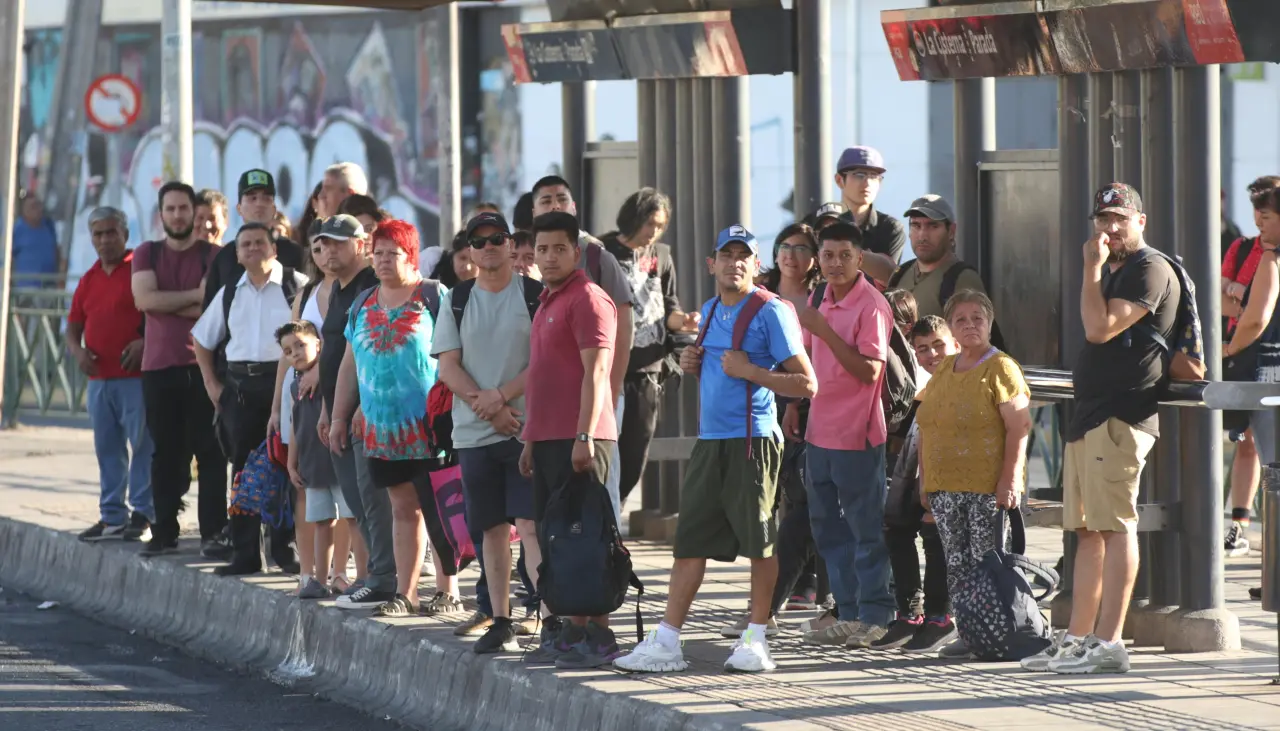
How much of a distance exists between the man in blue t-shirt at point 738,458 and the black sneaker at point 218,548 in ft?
12.3

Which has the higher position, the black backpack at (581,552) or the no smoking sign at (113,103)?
the no smoking sign at (113,103)

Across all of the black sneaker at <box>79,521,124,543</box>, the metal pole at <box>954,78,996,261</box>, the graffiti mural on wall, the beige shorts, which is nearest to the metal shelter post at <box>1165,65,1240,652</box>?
the beige shorts

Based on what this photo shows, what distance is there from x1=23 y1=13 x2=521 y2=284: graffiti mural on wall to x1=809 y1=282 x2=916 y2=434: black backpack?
13483 millimetres

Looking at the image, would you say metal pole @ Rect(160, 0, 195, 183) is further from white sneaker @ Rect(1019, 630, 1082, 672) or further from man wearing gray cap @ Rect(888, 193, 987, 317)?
white sneaker @ Rect(1019, 630, 1082, 672)

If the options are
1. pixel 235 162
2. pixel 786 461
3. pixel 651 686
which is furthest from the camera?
pixel 235 162

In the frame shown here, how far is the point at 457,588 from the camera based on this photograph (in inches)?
380

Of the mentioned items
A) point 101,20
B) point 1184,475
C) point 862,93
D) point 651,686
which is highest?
point 101,20

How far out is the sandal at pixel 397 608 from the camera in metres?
9.29

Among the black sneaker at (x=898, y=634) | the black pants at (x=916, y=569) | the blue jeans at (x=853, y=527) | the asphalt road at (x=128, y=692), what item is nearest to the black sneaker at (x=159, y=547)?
the asphalt road at (x=128, y=692)

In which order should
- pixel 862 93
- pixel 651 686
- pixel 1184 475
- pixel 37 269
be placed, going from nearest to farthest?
1. pixel 651 686
2. pixel 1184 475
3. pixel 862 93
4. pixel 37 269

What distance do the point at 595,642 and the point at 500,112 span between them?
14965 millimetres

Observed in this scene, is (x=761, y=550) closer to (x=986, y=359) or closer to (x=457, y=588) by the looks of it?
(x=986, y=359)

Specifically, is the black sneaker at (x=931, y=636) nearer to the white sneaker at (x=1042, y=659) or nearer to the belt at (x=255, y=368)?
the white sneaker at (x=1042, y=659)

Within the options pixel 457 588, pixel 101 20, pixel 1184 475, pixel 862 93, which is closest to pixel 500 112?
pixel 862 93
